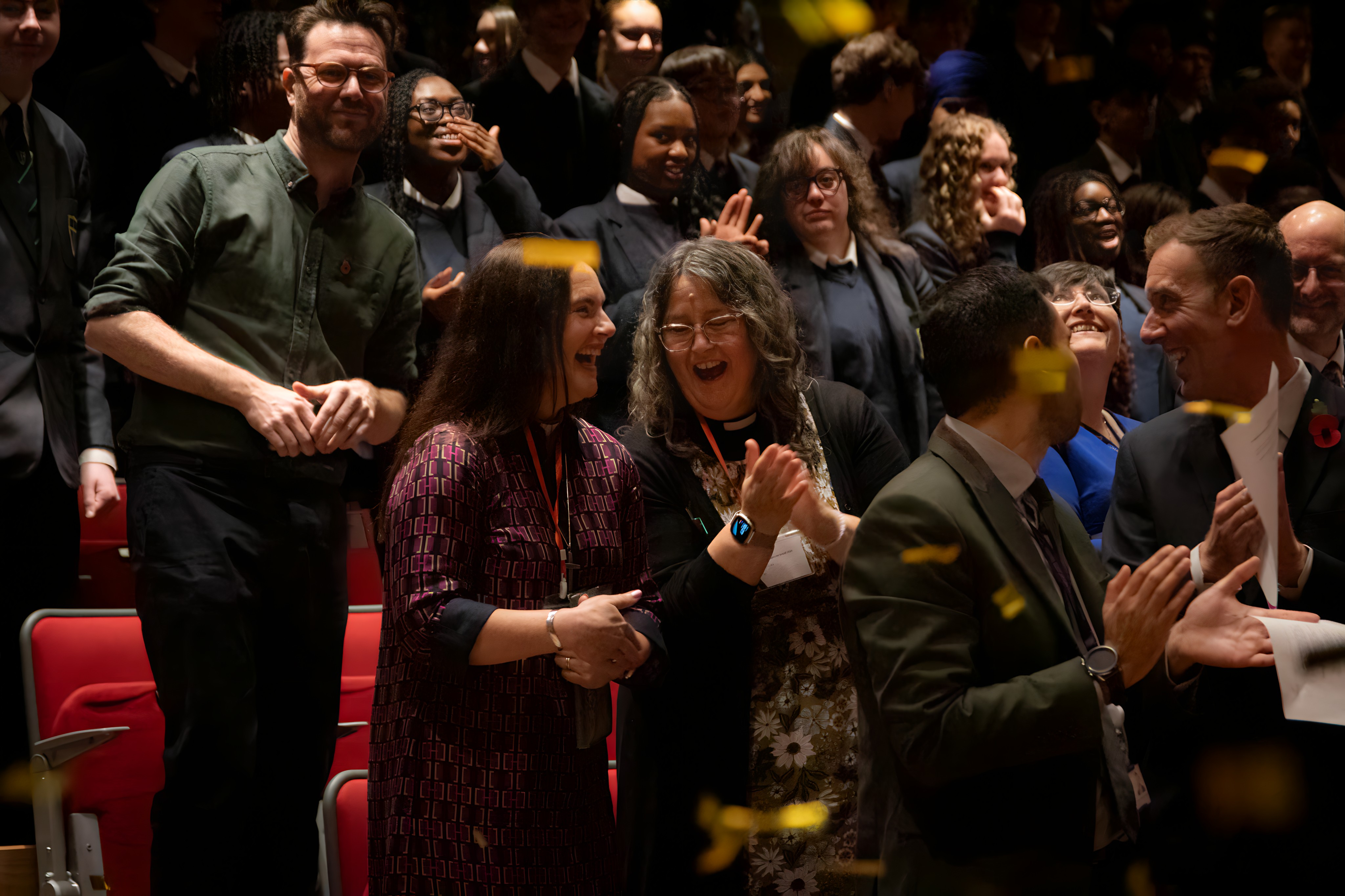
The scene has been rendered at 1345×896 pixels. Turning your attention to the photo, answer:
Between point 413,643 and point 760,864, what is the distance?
65 centimetres

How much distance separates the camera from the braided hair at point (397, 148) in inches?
103

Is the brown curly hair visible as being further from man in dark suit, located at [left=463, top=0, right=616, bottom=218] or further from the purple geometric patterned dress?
the purple geometric patterned dress

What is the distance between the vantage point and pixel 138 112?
2402mm

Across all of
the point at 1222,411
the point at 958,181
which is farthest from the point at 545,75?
the point at 1222,411

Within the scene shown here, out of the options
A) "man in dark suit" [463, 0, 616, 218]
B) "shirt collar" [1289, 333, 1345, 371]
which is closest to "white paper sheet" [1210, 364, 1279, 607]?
"shirt collar" [1289, 333, 1345, 371]

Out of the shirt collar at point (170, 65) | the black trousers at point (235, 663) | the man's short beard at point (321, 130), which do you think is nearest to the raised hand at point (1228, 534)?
the black trousers at point (235, 663)

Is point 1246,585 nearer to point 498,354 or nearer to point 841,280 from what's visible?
point 498,354

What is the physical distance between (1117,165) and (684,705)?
2.64m

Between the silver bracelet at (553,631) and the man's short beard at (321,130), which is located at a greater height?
the man's short beard at (321,130)

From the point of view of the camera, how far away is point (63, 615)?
2141 millimetres

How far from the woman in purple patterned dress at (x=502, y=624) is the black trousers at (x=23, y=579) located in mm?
859

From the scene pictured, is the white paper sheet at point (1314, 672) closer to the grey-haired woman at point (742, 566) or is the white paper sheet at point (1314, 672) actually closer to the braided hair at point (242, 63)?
the grey-haired woman at point (742, 566)

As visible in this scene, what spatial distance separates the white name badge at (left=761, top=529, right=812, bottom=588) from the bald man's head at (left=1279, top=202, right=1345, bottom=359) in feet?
3.81

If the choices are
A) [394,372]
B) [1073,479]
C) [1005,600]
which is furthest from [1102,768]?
[394,372]
